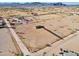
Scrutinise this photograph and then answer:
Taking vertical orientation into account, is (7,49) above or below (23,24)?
below

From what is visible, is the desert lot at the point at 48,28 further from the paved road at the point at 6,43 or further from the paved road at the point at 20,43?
the paved road at the point at 6,43

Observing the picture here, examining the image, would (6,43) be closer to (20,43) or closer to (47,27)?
(20,43)

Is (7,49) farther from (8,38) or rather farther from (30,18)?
(30,18)

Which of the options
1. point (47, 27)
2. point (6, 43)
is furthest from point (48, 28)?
point (6, 43)

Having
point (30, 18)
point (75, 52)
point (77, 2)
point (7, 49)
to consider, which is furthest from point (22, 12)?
point (75, 52)

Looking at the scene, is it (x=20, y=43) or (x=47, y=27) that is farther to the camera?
(x=47, y=27)

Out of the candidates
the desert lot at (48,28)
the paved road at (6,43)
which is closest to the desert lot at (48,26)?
the desert lot at (48,28)

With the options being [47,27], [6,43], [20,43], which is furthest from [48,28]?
[6,43]

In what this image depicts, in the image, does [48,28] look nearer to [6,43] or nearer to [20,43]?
[20,43]

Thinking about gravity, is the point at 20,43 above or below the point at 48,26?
below
